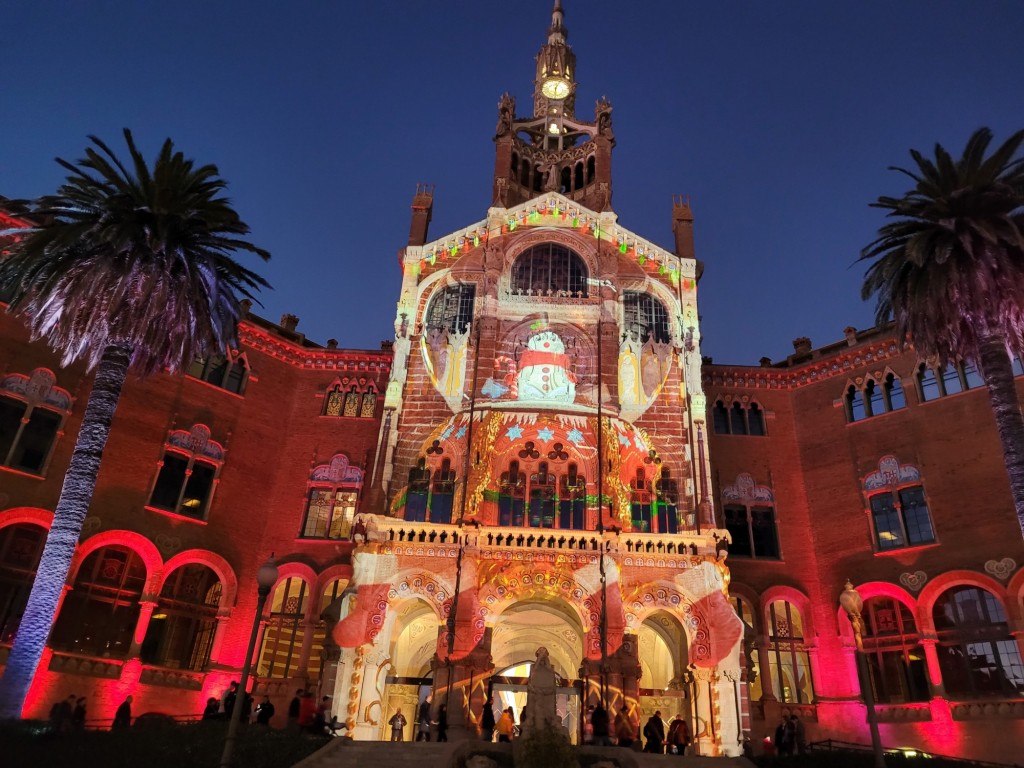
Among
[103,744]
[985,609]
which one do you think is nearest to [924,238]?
[985,609]

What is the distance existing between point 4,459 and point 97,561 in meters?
4.64

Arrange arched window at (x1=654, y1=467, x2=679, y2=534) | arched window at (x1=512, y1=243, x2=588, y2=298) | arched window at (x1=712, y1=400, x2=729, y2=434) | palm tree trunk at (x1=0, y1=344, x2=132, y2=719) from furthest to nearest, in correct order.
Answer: arched window at (x1=712, y1=400, x2=729, y2=434) → arched window at (x1=512, y1=243, x2=588, y2=298) → arched window at (x1=654, y1=467, x2=679, y2=534) → palm tree trunk at (x1=0, y1=344, x2=132, y2=719)

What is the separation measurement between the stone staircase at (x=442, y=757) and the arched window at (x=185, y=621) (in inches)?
441

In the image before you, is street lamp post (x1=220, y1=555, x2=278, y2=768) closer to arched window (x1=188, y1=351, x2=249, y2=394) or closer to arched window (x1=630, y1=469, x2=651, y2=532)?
arched window (x1=630, y1=469, x2=651, y2=532)

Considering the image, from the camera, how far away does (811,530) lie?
1278 inches

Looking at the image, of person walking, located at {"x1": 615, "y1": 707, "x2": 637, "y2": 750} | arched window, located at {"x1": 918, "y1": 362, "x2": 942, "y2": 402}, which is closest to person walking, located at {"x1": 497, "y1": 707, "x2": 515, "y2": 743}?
person walking, located at {"x1": 615, "y1": 707, "x2": 637, "y2": 750}

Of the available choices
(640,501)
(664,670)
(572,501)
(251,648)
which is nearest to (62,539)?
(251,648)

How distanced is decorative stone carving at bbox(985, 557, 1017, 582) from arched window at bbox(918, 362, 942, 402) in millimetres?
6930

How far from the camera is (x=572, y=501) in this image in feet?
95.6

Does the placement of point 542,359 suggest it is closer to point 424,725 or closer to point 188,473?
point 424,725

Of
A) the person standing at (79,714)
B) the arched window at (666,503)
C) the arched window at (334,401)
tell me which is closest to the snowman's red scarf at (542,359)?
the arched window at (666,503)

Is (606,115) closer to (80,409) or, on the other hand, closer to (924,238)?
(924,238)

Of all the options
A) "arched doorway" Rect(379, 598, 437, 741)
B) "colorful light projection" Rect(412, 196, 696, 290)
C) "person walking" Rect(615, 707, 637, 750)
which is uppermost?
"colorful light projection" Rect(412, 196, 696, 290)

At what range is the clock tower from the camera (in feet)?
127
